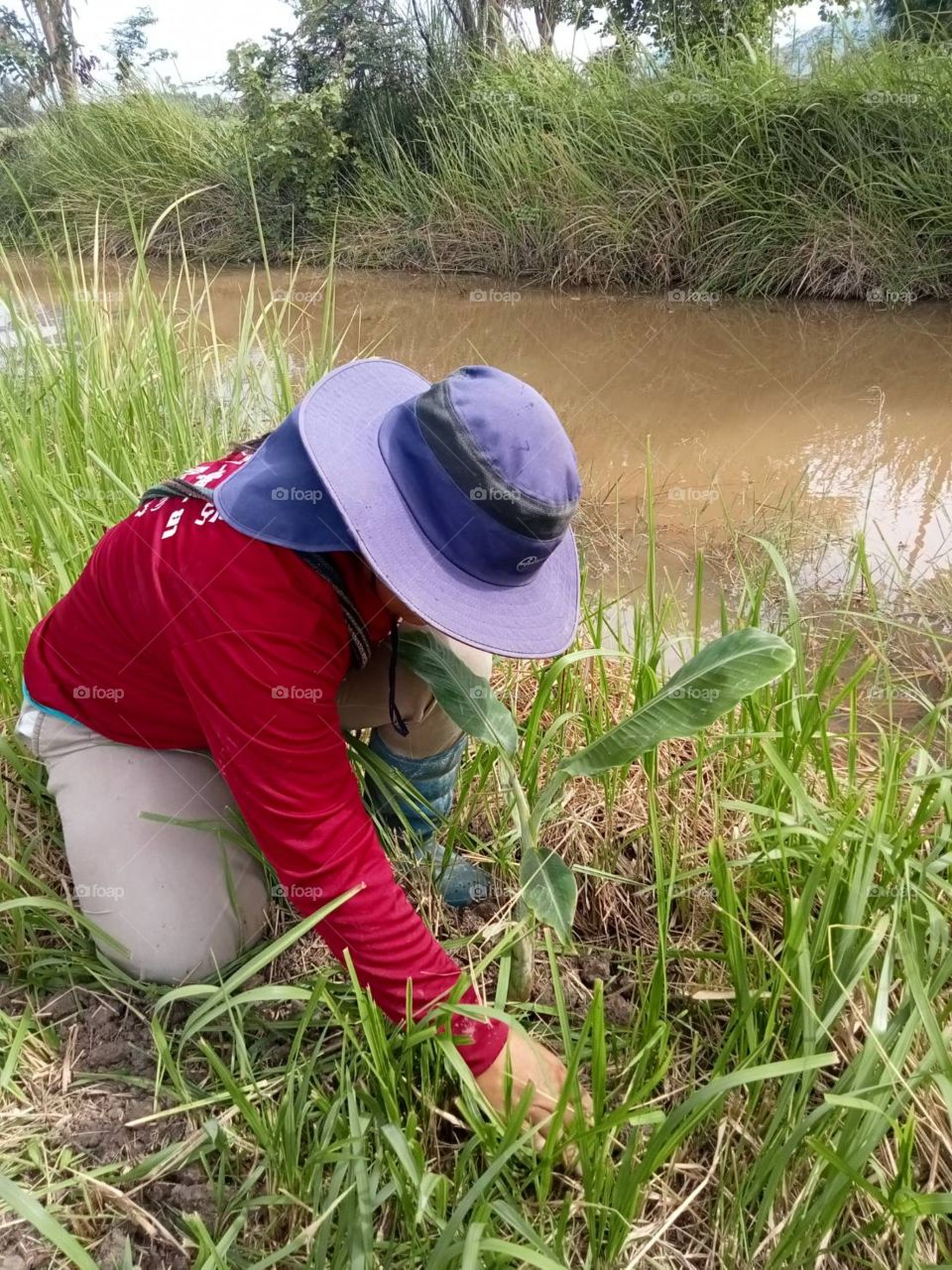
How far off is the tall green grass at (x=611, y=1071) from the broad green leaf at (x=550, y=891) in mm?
52

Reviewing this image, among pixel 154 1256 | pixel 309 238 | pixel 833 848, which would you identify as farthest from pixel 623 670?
pixel 309 238

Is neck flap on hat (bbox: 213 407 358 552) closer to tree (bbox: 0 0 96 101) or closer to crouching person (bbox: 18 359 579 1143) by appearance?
crouching person (bbox: 18 359 579 1143)

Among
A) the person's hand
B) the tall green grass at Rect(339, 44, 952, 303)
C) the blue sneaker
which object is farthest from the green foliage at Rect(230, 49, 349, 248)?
the person's hand

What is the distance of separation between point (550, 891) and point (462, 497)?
0.46 metres

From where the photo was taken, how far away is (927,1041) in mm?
1018

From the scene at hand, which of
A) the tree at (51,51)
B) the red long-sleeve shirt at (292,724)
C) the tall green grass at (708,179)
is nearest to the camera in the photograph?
the red long-sleeve shirt at (292,724)

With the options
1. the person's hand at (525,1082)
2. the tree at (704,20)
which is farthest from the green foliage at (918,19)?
the person's hand at (525,1082)

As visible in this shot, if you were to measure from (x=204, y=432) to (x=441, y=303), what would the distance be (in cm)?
432

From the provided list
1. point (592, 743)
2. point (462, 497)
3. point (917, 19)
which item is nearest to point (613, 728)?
point (592, 743)

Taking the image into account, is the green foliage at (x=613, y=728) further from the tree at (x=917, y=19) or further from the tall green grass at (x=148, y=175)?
the tall green grass at (x=148, y=175)

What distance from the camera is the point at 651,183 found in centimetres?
568

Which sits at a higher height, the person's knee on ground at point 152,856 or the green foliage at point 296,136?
the green foliage at point 296,136

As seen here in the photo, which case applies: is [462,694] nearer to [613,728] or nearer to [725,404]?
[613,728]

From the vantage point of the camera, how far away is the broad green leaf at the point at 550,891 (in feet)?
3.19
